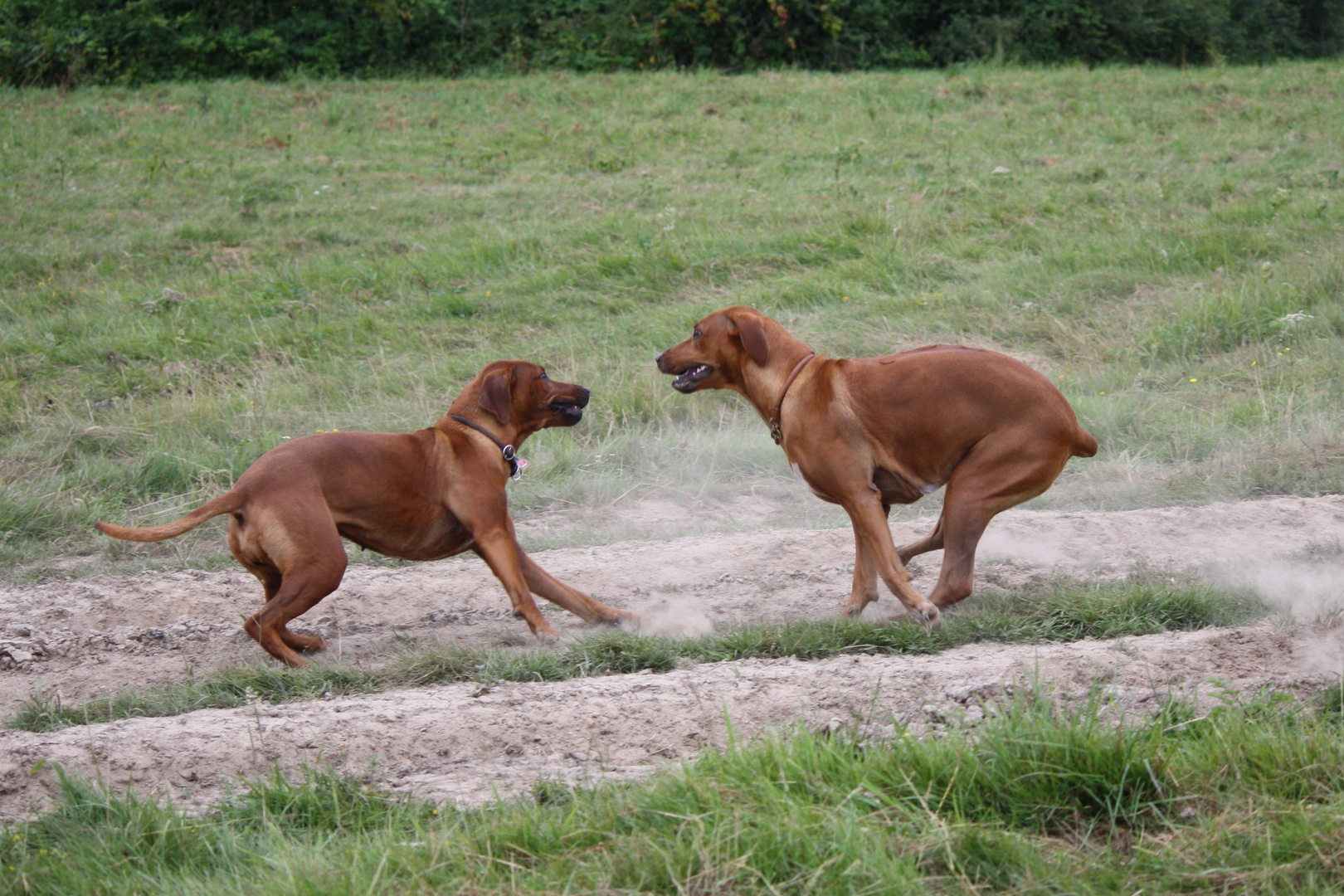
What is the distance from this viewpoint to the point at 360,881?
125 inches

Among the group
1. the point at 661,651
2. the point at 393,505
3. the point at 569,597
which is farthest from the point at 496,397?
the point at 661,651

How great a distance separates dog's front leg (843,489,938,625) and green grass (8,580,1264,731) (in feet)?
0.33

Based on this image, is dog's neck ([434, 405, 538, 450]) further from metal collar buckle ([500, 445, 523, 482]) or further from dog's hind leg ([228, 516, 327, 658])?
dog's hind leg ([228, 516, 327, 658])

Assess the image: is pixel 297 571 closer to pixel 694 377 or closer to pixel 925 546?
pixel 694 377

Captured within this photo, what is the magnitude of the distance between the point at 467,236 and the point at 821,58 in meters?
17.4

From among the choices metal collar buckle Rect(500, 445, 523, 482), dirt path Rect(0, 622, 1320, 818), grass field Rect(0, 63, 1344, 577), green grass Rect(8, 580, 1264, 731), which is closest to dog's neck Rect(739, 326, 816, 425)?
green grass Rect(8, 580, 1264, 731)

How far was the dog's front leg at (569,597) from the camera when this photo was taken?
598 cm

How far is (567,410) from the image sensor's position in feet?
21.1

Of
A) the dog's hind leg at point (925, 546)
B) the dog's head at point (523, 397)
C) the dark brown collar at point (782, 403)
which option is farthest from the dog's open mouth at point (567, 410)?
the dog's hind leg at point (925, 546)

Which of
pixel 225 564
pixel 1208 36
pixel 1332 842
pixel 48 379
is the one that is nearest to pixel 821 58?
pixel 1208 36

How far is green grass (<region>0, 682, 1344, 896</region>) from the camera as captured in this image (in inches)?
124

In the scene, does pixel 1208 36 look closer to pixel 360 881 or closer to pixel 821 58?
pixel 821 58

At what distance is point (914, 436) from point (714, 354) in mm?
1208

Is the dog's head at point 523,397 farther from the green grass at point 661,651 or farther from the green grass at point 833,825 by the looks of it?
the green grass at point 833,825
